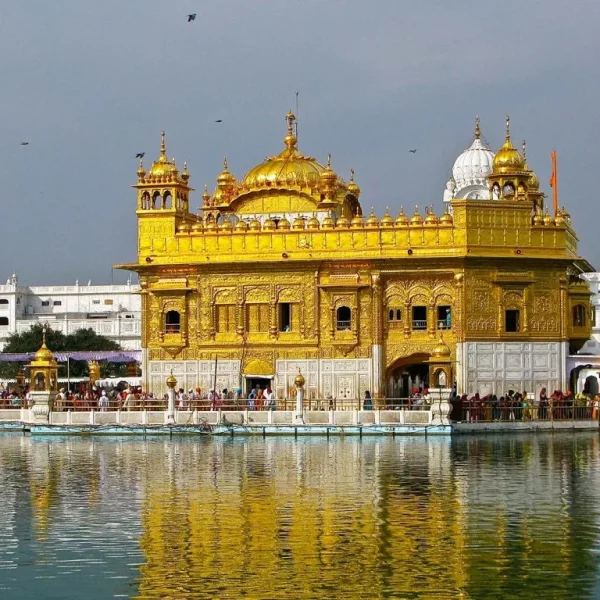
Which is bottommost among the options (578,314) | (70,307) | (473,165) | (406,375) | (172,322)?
(406,375)

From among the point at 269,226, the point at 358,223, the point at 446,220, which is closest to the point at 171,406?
the point at 269,226

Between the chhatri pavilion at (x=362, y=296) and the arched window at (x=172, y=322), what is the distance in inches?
1.6

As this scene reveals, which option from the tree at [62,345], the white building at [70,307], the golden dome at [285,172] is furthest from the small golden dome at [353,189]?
the white building at [70,307]

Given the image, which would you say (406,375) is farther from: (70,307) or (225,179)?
(70,307)

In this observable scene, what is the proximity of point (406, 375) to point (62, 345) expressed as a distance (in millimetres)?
33576

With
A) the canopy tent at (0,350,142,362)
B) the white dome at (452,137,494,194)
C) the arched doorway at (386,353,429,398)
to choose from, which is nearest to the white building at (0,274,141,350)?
the canopy tent at (0,350,142,362)

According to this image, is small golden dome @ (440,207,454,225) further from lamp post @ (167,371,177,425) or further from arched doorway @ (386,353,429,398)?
lamp post @ (167,371,177,425)

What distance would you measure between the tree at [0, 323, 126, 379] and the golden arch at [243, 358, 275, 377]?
90.6ft

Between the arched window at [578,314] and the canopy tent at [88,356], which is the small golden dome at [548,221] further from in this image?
the canopy tent at [88,356]

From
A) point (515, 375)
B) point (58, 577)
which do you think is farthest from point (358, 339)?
point (58, 577)

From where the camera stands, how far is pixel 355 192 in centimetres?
4972

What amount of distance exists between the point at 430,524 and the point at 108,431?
62.6 feet

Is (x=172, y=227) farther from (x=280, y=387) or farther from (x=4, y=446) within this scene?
(x=4, y=446)

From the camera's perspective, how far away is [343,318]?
43.5 meters
